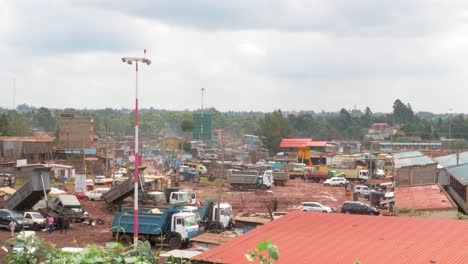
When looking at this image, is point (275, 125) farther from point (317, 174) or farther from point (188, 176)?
point (188, 176)

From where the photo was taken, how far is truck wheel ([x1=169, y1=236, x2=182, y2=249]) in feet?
68.9

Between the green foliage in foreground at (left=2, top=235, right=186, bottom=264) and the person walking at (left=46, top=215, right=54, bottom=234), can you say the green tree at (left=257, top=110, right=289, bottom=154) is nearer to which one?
the person walking at (left=46, top=215, right=54, bottom=234)

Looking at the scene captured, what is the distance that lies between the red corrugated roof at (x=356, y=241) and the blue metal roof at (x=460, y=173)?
13230 mm

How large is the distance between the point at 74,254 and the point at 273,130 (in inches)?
3366

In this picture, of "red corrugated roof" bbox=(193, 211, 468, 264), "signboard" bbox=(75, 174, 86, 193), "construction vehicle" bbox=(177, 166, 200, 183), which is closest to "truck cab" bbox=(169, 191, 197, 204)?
"signboard" bbox=(75, 174, 86, 193)

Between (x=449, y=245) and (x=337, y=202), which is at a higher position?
(x=449, y=245)

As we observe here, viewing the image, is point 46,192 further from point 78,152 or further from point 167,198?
point 78,152

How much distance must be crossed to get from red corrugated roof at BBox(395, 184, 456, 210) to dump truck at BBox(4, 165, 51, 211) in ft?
51.6

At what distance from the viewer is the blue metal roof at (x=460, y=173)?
91.1 ft

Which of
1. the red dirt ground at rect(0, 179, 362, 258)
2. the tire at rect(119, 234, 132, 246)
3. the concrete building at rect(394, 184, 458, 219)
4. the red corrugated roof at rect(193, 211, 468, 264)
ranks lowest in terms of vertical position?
the red dirt ground at rect(0, 179, 362, 258)

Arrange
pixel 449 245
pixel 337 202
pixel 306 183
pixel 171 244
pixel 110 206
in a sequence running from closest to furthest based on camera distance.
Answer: pixel 449 245, pixel 171 244, pixel 110 206, pixel 337 202, pixel 306 183

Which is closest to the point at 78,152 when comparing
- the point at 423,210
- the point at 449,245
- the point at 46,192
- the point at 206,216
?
the point at 46,192

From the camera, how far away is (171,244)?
21.1m

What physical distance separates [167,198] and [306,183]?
21.2 meters
